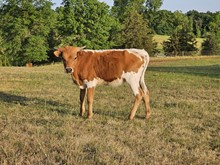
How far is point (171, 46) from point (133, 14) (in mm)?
10581

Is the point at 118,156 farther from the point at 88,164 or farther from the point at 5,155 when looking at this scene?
the point at 5,155

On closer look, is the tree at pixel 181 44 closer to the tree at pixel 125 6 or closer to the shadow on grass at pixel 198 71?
the tree at pixel 125 6

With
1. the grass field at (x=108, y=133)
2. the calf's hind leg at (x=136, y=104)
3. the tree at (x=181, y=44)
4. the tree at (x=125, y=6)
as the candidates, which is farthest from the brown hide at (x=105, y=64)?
the tree at (x=125, y=6)

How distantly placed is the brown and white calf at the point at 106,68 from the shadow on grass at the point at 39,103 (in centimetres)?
99

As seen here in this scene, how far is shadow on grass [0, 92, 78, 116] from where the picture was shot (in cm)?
951

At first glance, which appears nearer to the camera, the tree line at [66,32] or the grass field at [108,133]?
the grass field at [108,133]

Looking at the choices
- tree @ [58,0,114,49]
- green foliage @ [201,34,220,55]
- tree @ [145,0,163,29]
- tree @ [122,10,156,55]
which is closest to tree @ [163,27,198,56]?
green foliage @ [201,34,220,55]

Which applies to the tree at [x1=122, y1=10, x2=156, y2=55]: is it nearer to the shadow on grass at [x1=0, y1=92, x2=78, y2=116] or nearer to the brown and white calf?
the shadow on grass at [x1=0, y1=92, x2=78, y2=116]

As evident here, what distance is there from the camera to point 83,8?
2400 inches

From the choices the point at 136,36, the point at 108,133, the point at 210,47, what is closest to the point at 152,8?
the point at 210,47

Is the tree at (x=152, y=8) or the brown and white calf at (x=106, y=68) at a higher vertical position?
the tree at (x=152, y=8)

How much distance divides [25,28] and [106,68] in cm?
4797

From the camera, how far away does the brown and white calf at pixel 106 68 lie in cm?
844

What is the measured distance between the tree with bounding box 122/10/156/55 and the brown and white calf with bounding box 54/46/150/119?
55.4 m
